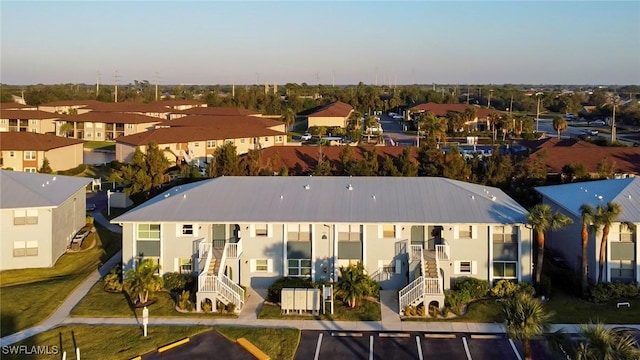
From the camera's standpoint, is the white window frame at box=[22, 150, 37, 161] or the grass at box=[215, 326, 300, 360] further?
the white window frame at box=[22, 150, 37, 161]

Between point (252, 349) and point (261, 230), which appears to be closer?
point (252, 349)

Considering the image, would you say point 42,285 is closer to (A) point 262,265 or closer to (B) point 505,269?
(A) point 262,265

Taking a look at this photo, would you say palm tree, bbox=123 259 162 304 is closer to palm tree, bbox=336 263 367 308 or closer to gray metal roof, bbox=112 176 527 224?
gray metal roof, bbox=112 176 527 224

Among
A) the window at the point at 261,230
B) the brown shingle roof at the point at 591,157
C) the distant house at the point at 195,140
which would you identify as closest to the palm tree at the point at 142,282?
the window at the point at 261,230

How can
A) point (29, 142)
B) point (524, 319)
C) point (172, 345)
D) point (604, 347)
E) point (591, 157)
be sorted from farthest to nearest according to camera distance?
point (29, 142)
point (591, 157)
point (172, 345)
point (524, 319)
point (604, 347)

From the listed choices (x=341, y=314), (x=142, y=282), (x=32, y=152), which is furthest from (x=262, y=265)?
(x=32, y=152)

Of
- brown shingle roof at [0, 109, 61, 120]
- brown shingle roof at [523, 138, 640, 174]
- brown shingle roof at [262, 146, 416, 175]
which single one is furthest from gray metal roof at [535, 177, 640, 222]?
brown shingle roof at [0, 109, 61, 120]

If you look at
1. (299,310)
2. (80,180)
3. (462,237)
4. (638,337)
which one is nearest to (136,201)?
(80,180)
